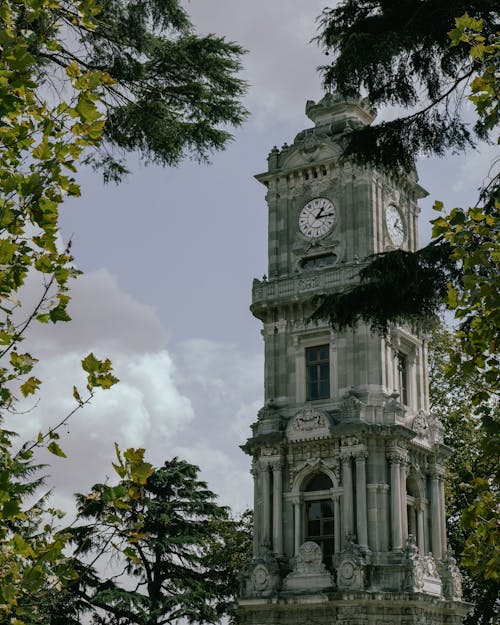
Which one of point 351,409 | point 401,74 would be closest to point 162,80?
point 401,74

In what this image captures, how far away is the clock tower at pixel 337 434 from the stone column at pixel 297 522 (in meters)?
0.04

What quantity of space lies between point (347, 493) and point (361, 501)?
515 mm

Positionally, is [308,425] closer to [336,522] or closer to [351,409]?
[351,409]

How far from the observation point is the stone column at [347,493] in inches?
1239

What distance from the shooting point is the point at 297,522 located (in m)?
33.0

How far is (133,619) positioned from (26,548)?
28805 mm

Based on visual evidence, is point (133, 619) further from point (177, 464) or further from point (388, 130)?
point (388, 130)

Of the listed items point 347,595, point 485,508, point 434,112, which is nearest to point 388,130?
point 434,112

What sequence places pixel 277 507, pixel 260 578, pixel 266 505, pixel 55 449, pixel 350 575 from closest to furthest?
pixel 55 449, pixel 350 575, pixel 260 578, pixel 277 507, pixel 266 505

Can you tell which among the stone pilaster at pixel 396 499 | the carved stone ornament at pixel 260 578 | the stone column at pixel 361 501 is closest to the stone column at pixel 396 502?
the stone pilaster at pixel 396 499

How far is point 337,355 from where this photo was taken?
3384 cm

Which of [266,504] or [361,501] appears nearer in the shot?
[361,501]

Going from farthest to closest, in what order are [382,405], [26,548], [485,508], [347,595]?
1. [382,405]
2. [347,595]
3. [485,508]
4. [26,548]

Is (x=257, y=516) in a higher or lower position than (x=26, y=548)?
higher
